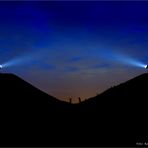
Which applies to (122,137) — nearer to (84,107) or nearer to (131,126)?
(131,126)

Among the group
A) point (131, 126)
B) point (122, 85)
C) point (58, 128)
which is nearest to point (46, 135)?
point (58, 128)

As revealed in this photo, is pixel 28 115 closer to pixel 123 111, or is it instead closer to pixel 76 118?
pixel 76 118

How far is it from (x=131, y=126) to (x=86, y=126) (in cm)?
287

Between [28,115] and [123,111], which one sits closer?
[123,111]

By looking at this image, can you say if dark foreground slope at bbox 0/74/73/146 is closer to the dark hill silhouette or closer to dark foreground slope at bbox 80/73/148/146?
the dark hill silhouette

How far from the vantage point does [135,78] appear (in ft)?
69.3

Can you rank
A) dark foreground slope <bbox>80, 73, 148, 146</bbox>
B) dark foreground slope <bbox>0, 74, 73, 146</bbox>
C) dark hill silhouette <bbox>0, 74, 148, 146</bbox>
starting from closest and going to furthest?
1. dark foreground slope <bbox>80, 73, 148, 146</bbox>
2. dark hill silhouette <bbox>0, 74, 148, 146</bbox>
3. dark foreground slope <bbox>0, 74, 73, 146</bbox>

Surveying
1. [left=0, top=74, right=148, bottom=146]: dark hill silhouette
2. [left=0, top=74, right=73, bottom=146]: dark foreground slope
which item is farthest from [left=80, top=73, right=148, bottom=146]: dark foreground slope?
[left=0, top=74, right=73, bottom=146]: dark foreground slope

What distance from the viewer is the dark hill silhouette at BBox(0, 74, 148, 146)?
17.8m

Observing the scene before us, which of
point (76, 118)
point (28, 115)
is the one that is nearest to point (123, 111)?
point (76, 118)

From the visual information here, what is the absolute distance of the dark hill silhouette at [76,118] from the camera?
17.8m

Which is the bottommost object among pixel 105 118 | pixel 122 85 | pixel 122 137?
pixel 122 137

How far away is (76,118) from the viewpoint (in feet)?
64.8

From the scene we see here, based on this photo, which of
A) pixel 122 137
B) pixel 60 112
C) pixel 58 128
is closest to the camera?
pixel 122 137
